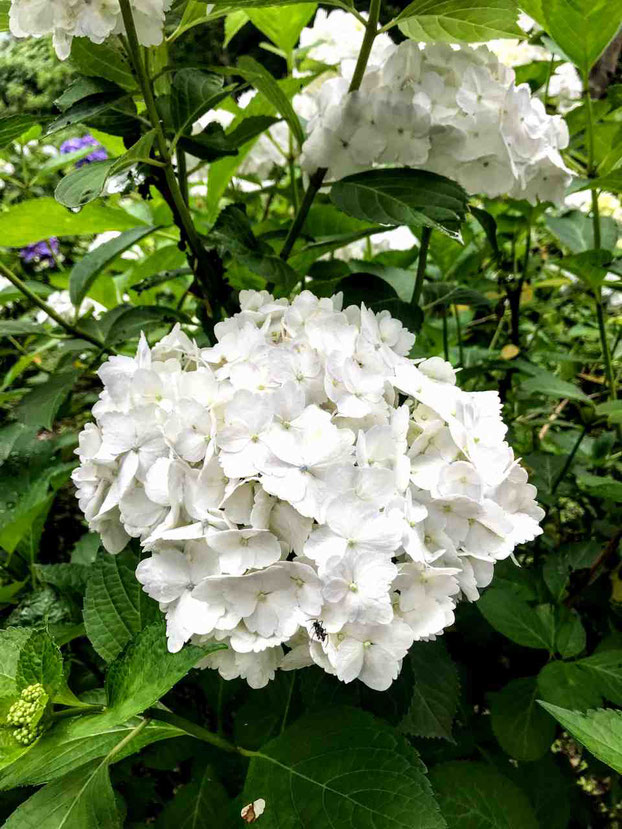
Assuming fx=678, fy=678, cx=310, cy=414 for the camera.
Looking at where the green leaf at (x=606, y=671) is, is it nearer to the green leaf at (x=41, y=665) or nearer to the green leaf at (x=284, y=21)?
the green leaf at (x=41, y=665)

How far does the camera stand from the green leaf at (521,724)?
2.86 ft

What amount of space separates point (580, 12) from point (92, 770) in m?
1.01

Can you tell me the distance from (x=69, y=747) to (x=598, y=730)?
444mm

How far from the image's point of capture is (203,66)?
78cm

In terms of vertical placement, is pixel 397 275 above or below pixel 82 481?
below

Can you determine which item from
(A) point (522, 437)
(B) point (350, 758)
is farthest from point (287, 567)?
(A) point (522, 437)

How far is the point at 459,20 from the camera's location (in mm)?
724

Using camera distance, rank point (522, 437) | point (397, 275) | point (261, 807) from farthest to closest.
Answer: point (522, 437)
point (397, 275)
point (261, 807)

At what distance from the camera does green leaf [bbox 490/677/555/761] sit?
2.86 feet

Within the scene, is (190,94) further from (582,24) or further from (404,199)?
(582,24)

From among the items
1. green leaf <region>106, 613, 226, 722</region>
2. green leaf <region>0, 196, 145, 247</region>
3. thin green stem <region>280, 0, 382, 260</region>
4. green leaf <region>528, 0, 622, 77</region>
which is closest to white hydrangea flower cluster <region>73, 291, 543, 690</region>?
green leaf <region>106, 613, 226, 722</region>

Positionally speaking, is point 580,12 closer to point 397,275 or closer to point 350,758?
point 397,275

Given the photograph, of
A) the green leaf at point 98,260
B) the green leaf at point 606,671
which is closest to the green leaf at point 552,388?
the green leaf at point 606,671

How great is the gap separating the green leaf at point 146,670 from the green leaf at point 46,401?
393 millimetres
